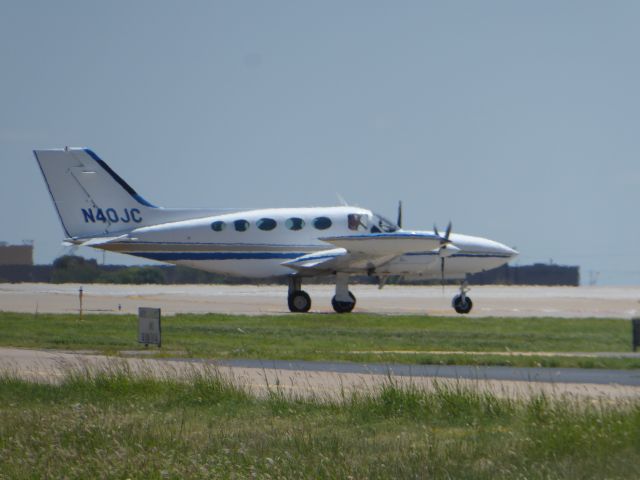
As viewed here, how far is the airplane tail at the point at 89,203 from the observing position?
46.4 m

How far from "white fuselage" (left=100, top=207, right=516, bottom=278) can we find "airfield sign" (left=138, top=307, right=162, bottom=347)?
52.6ft

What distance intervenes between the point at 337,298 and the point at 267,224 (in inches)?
157

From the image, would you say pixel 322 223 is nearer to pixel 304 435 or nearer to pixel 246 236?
pixel 246 236

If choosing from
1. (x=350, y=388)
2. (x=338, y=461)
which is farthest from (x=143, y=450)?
(x=350, y=388)

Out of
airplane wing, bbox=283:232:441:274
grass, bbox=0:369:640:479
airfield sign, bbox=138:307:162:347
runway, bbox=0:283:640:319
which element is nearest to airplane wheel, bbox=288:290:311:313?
runway, bbox=0:283:640:319

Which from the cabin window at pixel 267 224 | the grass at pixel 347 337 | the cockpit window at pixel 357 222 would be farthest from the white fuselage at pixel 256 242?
the grass at pixel 347 337

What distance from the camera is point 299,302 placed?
A: 4619cm

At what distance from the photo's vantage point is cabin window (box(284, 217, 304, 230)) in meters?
45.6

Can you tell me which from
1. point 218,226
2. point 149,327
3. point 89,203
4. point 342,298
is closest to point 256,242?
point 218,226

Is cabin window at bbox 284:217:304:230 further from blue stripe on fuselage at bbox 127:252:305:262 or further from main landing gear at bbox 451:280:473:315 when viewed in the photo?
main landing gear at bbox 451:280:473:315

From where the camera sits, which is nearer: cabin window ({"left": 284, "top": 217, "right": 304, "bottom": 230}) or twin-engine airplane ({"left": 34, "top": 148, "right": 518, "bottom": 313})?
twin-engine airplane ({"left": 34, "top": 148, "right": 518, "bottom": 313})

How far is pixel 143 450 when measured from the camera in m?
12.2

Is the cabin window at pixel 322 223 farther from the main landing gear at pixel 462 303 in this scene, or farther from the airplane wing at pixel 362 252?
the main landing gear at pixel 462 303

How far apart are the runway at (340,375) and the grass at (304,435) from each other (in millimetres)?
1243
